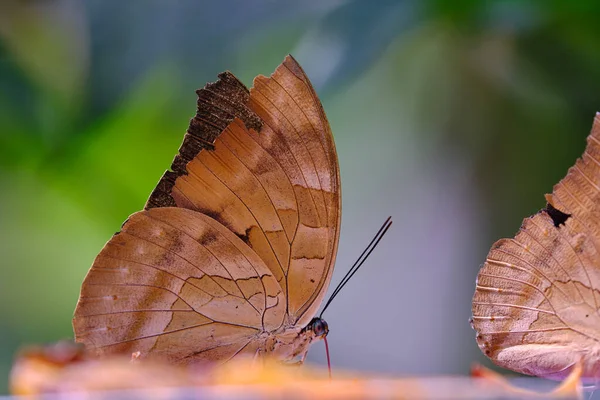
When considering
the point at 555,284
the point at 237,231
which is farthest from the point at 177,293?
the point at 555,284

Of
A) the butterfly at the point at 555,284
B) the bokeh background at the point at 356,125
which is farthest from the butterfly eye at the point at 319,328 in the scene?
the bokeh background at the point at 356,125

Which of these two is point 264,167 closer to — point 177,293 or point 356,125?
point 177,293

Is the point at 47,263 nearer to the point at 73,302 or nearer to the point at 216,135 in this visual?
the point at 73,302

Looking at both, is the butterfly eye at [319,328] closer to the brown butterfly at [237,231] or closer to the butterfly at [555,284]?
the brown butterfly at [237,231]

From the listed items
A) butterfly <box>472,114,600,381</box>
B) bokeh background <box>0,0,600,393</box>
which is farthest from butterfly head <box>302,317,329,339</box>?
bokeh background <box>0,0,600,393</box>

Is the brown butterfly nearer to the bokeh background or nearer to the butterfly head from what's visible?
the butterfly head

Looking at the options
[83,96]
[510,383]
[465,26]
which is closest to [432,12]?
[465,26]
